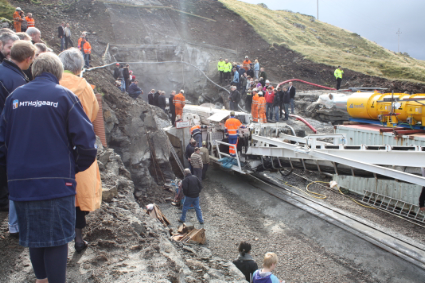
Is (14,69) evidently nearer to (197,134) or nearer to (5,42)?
(5,42)

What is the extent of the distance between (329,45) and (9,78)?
35849 millimetres

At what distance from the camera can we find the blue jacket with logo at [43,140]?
231 cm

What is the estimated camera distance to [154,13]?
29984 mm

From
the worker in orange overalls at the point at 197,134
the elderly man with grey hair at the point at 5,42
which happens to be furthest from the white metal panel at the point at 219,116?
the elderly man with grey hair at the point at 5,42

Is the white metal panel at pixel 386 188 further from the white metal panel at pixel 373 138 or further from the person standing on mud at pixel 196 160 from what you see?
the person standing on mud at pixel 196 160

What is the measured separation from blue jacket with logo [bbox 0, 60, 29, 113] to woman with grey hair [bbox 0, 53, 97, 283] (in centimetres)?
94

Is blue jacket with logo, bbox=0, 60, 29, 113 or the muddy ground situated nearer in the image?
blue jacket with logo, bbox=0, 60, 29, 113

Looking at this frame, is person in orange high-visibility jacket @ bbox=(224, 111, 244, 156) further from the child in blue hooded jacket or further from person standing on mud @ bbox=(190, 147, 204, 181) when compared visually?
the child in blue hooded jacket

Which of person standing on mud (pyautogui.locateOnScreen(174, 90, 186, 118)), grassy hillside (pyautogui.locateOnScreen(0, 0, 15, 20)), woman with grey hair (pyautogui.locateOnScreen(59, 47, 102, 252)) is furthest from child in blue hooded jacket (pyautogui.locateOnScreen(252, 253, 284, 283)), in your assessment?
grassy hillside (pyautogui.locateOnScreen(0, 0, 15, 20))

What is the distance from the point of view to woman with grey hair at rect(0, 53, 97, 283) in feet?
7.61

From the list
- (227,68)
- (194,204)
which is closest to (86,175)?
(194,204)

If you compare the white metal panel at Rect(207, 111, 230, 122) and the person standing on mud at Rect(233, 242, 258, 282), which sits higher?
the white metal panel at Rect(207, 111, 230, 122)

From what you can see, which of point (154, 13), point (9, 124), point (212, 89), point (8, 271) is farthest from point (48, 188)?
point (154, 13)

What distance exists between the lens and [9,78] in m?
3.28
